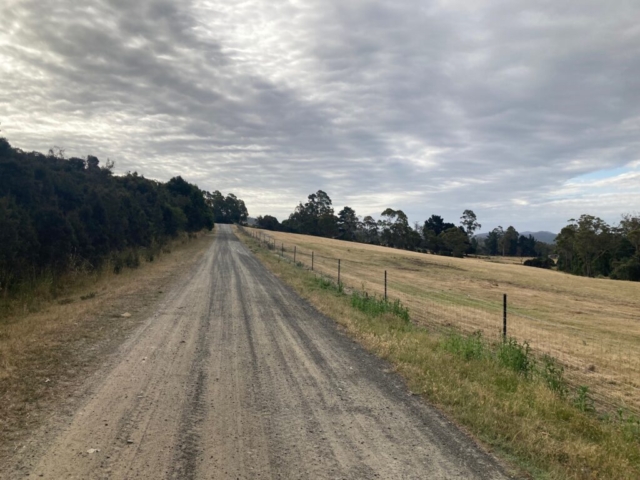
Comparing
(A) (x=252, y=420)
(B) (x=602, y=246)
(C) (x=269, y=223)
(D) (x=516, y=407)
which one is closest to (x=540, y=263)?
(B) (x=602, y=246)

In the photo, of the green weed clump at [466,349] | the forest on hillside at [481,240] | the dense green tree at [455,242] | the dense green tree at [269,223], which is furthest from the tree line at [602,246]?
the dense green tree at [269,223]

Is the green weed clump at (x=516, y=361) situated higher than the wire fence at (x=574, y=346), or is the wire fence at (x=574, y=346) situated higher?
the green weed clump at (x=516, y=361)

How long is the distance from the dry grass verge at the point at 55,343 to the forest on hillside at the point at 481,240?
72.7 m

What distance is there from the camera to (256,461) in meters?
3.99

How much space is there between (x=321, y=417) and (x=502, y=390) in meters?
3.07

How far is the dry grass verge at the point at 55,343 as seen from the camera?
4.93m

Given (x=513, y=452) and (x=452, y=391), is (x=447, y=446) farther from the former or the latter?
(x=452, y=391)

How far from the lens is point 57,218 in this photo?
56.4 ft

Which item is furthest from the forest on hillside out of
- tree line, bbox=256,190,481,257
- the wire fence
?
the wire fence

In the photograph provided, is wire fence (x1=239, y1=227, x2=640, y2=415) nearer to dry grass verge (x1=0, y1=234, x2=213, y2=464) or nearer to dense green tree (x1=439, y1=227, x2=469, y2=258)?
dry grass verge (x1=0, y1=234, x2=213, y2=464)

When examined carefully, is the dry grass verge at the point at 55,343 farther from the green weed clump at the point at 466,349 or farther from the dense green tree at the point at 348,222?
the dense green tree at the point at 348,222

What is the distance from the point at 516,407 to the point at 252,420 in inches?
141

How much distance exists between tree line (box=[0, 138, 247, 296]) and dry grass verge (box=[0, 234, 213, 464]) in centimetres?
165

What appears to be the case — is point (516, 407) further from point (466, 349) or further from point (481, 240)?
point (481, 240)
